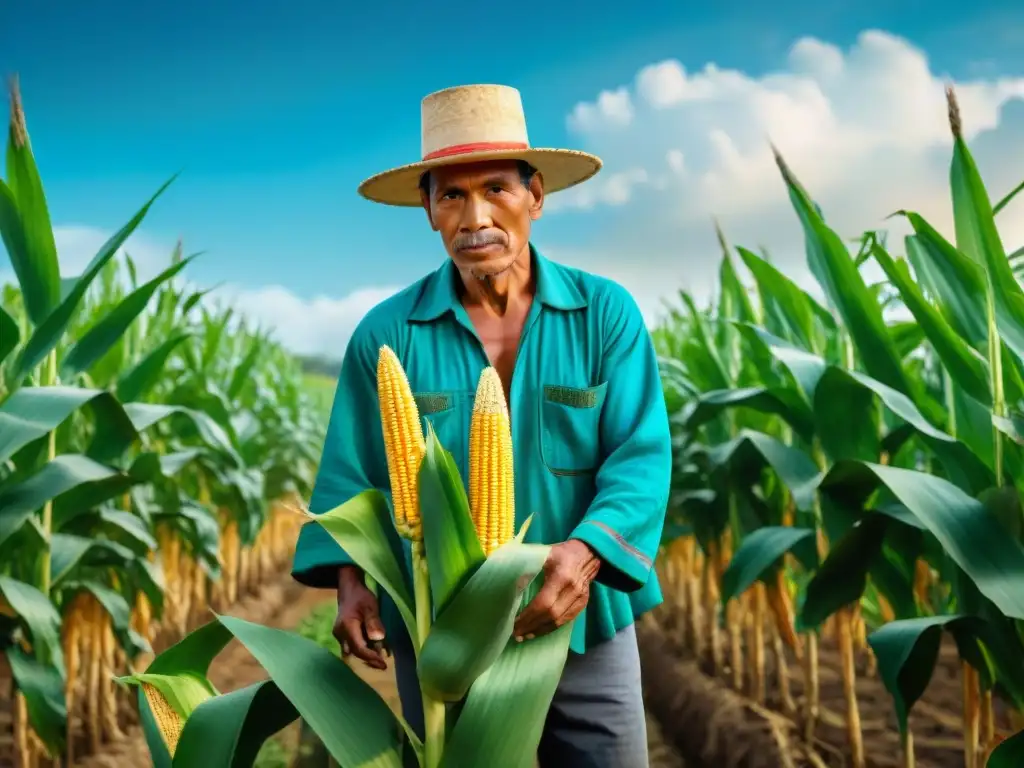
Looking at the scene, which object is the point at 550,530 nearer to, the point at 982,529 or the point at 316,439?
the point at 982,529

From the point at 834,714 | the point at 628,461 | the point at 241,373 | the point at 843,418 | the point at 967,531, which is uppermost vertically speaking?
the point at 241,373

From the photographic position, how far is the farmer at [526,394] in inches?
61.2

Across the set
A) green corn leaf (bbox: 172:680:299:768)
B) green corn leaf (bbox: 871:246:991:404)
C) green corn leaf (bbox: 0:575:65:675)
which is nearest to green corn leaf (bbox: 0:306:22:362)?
green corn leaf (bbox: 0:575:65:675)

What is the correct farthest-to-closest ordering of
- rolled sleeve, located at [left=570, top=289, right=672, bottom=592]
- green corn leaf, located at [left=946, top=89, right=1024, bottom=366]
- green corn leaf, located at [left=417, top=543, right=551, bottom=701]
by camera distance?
green corn leaf, located at [left=946, top=89, right=1024, bottom=366] → rolled sleeve, located at [left=570, top=289, right=672, bottom=592] → green corn leaf, located at [left=417, top=543, right=551, bottom=701]

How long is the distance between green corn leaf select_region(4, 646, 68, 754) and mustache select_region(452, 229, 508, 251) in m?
1.76

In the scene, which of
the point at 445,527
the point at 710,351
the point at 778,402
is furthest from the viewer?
the point at 710,351

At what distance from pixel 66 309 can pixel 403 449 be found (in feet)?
4.12

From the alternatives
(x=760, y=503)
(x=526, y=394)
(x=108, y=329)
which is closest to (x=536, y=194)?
(x=526, y=394)

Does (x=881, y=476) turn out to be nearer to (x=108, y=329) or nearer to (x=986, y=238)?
(x=986, y=238)

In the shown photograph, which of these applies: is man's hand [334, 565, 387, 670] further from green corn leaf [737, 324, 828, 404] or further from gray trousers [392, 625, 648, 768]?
green corn leaf [737, 324, 828, 404]

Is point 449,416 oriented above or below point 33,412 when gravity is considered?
below

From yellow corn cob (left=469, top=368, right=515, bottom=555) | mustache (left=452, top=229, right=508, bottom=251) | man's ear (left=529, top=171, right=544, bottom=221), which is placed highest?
man's ear (left=529, top=171, right=544, bottom=221)

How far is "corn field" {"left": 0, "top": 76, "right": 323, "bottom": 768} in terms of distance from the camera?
2324 mm

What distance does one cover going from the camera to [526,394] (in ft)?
5.41
